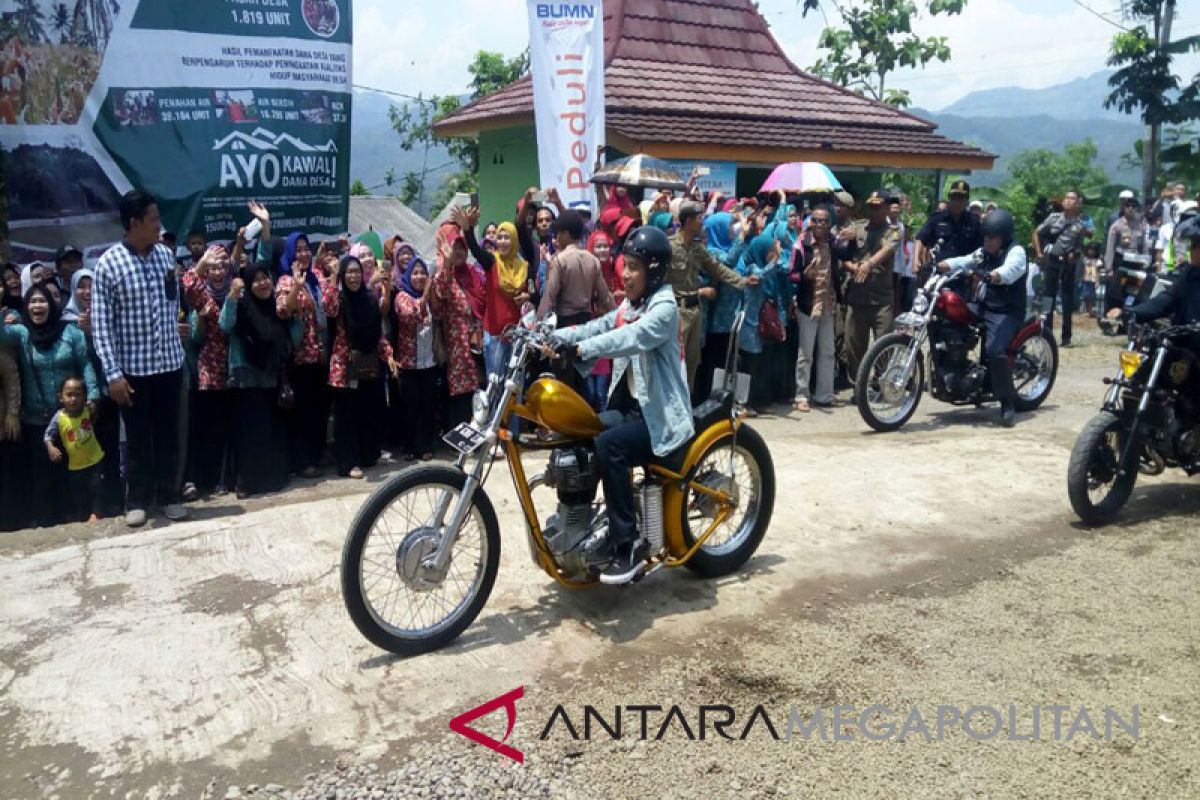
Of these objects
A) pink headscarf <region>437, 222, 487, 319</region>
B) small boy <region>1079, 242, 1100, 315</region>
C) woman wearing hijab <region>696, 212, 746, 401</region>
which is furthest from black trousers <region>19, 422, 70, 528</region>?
small boy <region>1079, 242, 1100, 315</region>

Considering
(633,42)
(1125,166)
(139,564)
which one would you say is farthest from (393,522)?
(1125,166)

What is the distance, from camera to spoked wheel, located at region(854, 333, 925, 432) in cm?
865

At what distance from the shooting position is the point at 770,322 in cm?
961

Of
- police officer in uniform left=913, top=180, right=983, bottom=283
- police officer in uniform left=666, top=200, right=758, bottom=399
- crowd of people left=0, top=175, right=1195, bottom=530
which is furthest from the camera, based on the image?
police officer in uniform left=913, top=180, right=983, bottom=283

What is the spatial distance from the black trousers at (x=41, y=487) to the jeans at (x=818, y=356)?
6.40 m

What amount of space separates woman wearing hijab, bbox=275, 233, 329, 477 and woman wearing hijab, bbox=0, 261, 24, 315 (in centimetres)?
173

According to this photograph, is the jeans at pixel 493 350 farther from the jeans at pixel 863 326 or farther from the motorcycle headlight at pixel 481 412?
the jeans at pixel 863 326

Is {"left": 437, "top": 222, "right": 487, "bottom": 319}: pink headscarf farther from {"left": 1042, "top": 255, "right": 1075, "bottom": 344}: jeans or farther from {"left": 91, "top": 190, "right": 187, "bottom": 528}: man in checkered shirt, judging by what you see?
{"left": 1042, "top": 255, "right": 1075, "bottom": 344}: jeans

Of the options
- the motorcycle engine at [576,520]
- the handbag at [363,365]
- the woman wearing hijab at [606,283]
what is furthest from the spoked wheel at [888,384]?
the motorcycle engine at [576,520]

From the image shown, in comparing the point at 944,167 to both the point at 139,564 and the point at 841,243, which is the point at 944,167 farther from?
the point at 139,564

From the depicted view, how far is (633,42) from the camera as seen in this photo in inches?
601

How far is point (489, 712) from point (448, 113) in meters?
16.9

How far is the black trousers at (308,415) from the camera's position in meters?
7.70

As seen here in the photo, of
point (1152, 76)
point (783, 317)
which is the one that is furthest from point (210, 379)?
point (1152, 76)
